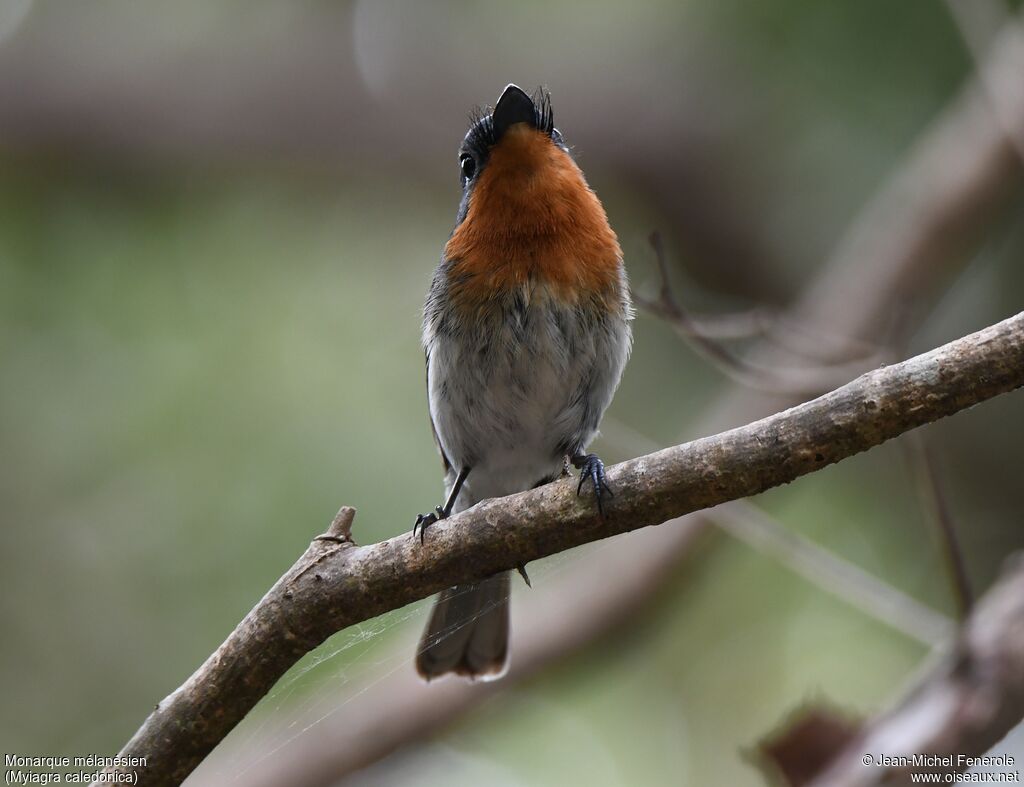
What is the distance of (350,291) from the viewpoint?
24.2 feet

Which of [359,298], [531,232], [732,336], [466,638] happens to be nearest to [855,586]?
[732,336]

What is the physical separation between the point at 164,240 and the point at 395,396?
171cm

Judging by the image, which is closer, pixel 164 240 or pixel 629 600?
pixel 629 600

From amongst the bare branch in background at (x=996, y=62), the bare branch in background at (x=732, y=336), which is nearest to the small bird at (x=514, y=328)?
the bare branch in background at (x=732, y=336)

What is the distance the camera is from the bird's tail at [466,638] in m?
3.98

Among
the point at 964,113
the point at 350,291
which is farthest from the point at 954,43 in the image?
the point at 350,291

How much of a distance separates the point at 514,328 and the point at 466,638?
3.71 ft

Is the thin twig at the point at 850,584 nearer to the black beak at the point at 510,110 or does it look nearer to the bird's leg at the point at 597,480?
the bird's leg at the point at 597,480

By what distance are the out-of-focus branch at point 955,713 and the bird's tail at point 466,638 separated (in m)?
1.18

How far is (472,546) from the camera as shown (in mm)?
2662

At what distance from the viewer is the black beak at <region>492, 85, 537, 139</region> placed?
396 centimetres

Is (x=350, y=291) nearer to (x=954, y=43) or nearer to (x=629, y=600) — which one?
(x=629, y=600)

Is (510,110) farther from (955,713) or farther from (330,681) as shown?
(955,713)

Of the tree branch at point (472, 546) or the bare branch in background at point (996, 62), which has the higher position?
the bare branch in background at point (996, 62)
